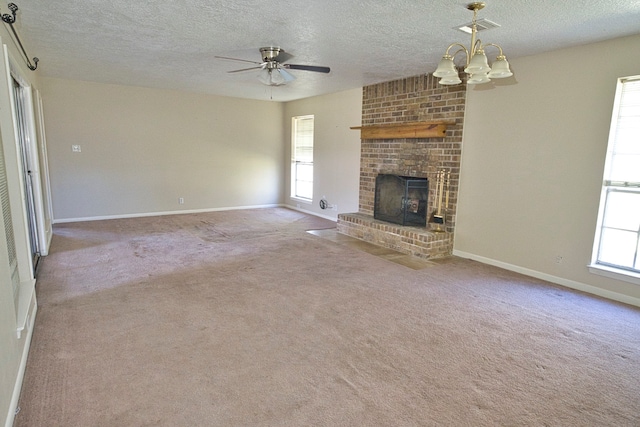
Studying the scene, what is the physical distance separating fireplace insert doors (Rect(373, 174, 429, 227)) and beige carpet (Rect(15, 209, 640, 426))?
3.44 feet

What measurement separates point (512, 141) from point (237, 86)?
4.34 m

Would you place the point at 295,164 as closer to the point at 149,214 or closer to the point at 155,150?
the point at 155,150

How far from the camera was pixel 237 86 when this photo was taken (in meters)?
6.25

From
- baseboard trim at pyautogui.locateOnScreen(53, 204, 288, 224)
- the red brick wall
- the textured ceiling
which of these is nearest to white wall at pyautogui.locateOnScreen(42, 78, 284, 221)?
baseboard trim at pyautogui.locateOnScreen(53, 204, 288, 224)

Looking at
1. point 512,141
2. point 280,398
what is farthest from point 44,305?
point 512,141

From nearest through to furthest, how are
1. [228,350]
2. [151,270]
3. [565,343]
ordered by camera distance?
[228,350], [565,343], [151,270]

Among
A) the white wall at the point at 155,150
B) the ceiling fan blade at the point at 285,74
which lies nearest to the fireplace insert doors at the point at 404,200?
the ceiling fan blade at the point at 285,74

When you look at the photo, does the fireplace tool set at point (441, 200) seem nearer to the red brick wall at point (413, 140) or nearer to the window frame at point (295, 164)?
the red brick wall at point (413, 140)

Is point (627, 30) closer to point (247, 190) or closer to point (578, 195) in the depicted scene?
point (578, 195)

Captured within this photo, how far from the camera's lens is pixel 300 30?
129 inches

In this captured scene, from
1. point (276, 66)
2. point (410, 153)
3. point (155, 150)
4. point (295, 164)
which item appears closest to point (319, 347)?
point (276, 66)

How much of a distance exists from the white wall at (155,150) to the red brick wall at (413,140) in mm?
2923

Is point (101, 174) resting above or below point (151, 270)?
above

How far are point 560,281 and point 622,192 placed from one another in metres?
1.04
